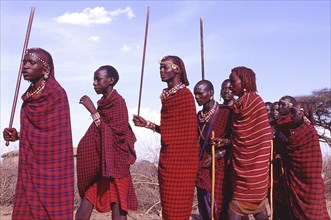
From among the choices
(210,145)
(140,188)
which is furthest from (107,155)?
(140,188)

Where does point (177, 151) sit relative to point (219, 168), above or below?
above

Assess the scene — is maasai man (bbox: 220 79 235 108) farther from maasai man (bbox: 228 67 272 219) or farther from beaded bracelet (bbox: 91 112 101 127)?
beaded bracelet (bbox: 91 112 101 127)

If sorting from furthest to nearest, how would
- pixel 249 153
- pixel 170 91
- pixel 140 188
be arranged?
1. pixel 140 188
2. pixel 170 91
3. pixel 249 153

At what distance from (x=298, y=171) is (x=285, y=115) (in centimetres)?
71

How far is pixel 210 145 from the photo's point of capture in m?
Result: 6.43

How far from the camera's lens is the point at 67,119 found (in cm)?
511

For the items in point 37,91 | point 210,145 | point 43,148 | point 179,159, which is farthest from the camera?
point 210,145

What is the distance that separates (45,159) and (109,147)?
1061 millimetres

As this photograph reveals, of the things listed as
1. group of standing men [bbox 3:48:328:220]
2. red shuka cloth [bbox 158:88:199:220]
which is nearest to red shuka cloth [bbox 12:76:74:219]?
group of standing men [bbox 3:48:328:220]

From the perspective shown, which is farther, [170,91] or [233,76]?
[170,91]

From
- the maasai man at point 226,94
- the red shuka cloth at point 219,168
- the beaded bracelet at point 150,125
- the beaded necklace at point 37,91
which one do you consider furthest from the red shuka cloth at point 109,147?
the maasai man at point 226,94

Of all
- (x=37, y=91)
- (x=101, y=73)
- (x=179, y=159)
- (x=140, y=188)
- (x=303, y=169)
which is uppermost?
(x=101, y=73)

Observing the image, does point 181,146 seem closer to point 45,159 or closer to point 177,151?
point 177,151

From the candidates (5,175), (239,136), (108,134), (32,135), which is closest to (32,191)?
(32,135)
